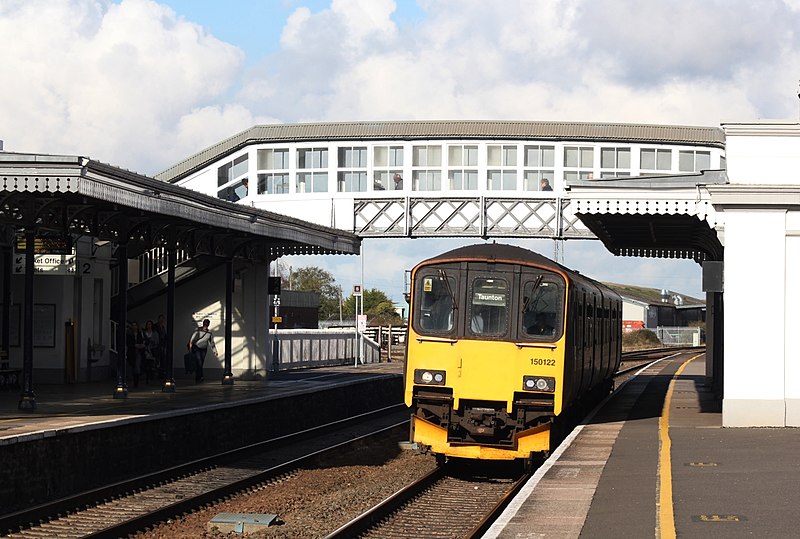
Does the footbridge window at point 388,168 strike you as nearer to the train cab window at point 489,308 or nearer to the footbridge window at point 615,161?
the footbridge window at point 615,161

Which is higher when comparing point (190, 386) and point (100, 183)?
point (100, 183)

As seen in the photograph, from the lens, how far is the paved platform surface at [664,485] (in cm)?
954

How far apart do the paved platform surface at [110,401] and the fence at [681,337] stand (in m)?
65.5

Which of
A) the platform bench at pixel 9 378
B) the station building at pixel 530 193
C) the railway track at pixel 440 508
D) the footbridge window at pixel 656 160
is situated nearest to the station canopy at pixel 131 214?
the station building at pixel 530 193

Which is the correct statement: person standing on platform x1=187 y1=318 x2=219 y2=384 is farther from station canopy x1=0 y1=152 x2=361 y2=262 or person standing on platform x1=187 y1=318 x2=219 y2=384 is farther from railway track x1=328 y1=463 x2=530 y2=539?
railway track x1=328 y1=463 x2=530 y2=539

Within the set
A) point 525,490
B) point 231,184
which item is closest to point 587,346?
point 525,490

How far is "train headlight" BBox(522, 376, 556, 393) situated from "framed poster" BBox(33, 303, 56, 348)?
39.3ft

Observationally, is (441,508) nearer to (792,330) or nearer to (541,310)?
(541,310)

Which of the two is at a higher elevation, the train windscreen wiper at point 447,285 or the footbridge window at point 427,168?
the footbridge window at point 427,168

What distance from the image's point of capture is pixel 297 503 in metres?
14.5

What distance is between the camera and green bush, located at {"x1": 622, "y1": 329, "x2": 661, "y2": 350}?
84069mm

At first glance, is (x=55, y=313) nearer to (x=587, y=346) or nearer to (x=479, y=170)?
(x=587, y=346)

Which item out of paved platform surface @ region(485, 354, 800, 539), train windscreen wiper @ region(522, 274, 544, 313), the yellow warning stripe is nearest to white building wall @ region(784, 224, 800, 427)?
paved platform surface @ region(485, 354, 800, 539)

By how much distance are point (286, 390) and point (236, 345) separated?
4.37 m
